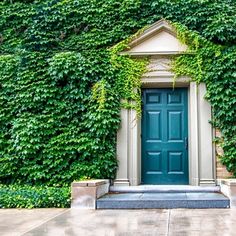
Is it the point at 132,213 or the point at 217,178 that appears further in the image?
the point at 217,178

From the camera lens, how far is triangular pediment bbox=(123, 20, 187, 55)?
24.8 ft

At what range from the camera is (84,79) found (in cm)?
742

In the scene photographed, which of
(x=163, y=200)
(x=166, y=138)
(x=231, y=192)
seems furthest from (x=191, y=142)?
(x=163, y=200)

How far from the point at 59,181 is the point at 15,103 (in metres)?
1.87

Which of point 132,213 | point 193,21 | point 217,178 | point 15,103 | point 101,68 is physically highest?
point 193,21

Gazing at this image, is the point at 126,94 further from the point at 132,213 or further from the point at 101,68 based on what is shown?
the point at 132,213

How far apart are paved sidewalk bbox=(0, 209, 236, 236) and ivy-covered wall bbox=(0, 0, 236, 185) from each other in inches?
63.5

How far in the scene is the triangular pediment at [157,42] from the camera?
24.8 ft

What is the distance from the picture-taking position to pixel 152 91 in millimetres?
7871

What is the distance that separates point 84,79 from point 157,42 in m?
1.67

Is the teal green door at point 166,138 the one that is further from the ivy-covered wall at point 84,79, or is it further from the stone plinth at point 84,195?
the stone plinth at point 84,195

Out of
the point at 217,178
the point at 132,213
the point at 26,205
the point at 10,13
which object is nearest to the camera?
the point at 132,213

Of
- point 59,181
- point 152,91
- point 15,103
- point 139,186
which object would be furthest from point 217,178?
point 15,103

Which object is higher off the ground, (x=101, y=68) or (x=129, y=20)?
(x=129, y=20)
